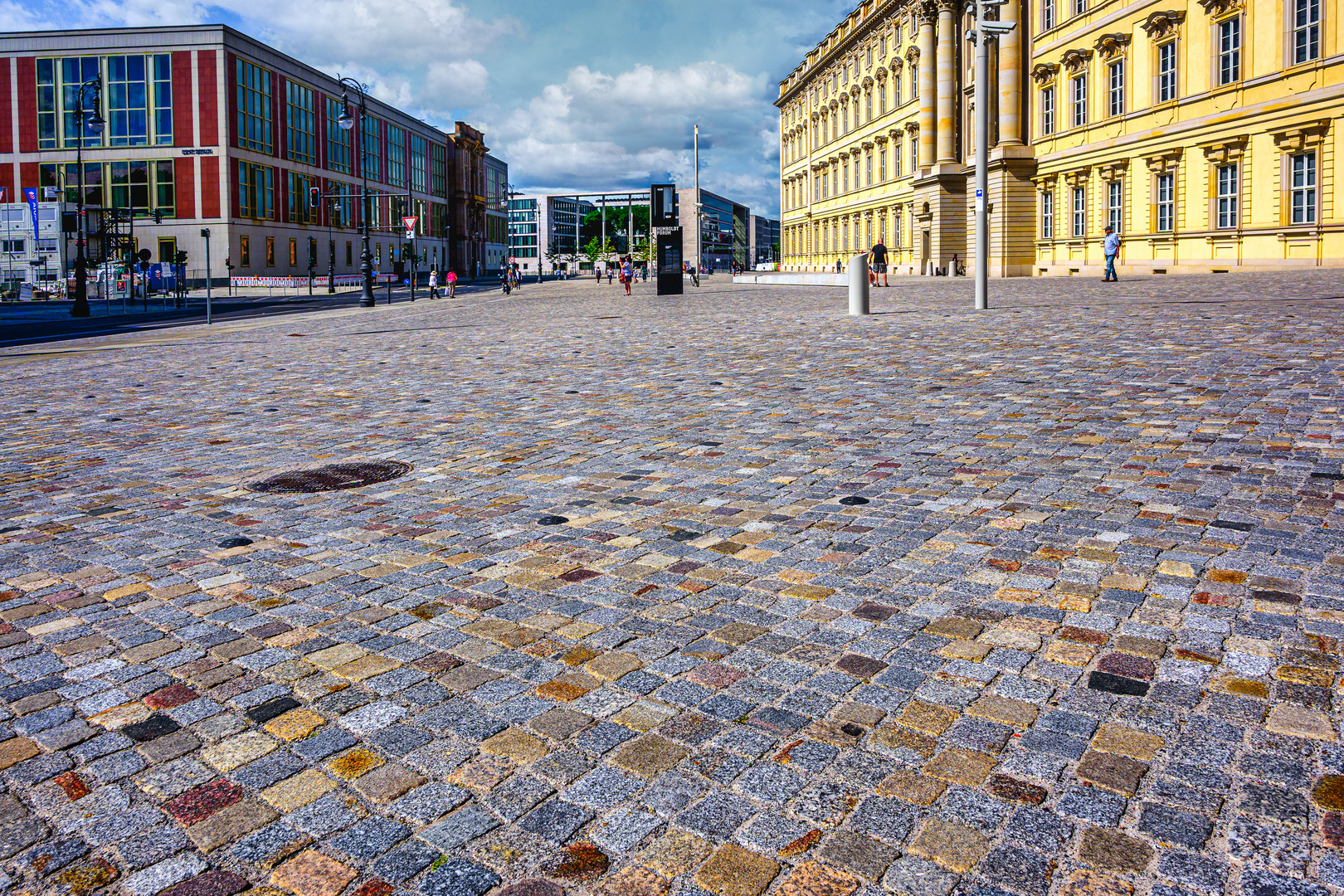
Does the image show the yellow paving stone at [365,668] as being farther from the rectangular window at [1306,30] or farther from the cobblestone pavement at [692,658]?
the rectangular window at [1306,30]

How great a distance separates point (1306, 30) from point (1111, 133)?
33.9 feet

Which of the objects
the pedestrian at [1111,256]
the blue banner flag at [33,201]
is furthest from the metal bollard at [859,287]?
the blue banner flag at [33,201]

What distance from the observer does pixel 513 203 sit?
199375 mm

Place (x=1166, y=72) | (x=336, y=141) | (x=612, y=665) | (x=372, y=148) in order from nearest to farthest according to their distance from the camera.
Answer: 1. (x=612, y=665)
2. (x=1166, y=72)
3. (x=336, y=141)
4. (x=372, y=148)

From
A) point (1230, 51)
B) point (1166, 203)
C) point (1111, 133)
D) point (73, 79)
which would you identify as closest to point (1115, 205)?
point (1111, 133)

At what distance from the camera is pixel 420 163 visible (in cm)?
10662

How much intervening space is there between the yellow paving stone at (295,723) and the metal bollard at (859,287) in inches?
789

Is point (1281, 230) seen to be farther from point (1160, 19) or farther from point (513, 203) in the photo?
point (513, 203)

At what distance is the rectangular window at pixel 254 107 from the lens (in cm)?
6731

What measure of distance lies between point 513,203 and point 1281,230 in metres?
176

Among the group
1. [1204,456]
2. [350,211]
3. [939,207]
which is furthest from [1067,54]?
[350,211]

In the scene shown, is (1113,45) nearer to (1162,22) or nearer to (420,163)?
(1162,22)

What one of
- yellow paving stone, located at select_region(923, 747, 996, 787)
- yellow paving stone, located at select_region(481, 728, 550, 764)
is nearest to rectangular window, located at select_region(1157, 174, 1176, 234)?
yellow paving stone, located at select_region(923, 747, 996, 787)

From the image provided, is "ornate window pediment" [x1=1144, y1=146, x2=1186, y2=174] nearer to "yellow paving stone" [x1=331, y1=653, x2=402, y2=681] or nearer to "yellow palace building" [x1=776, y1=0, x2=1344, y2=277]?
"yellow palace building" [x1=776, y1=0, x2=1344, y2=277]
